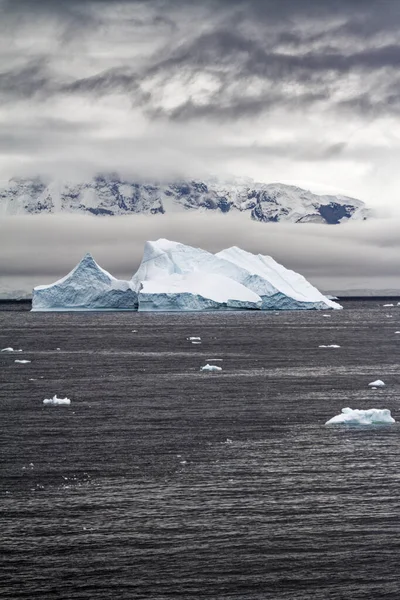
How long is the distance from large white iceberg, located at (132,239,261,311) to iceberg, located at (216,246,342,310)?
1538mm

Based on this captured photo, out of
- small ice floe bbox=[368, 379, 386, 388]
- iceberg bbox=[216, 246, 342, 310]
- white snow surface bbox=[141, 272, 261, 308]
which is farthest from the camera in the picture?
iceberg bbox=[216, 246, 342, 310]

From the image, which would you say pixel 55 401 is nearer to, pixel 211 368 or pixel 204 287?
pixel 211 368

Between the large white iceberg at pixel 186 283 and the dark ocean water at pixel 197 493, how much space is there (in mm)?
70082

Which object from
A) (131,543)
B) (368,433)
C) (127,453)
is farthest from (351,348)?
(131,543)

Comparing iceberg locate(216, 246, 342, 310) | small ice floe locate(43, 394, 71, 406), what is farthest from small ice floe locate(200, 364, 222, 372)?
iceberg locate(216, 246, 342, 310)

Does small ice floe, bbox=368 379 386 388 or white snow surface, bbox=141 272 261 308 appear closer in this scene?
small ice floe, bbox=368 379 386 388

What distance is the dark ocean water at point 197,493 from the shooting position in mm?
16516

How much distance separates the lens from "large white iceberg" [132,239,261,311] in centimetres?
11425

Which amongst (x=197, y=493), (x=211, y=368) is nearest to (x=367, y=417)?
(x=197, y=493)

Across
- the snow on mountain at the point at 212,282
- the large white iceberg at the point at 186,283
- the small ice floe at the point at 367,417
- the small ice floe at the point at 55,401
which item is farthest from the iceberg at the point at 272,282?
the small ice floe at the point at 367,417

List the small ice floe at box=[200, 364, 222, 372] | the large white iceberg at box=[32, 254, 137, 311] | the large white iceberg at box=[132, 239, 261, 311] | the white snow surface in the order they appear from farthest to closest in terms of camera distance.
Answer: the large white iceberg at box=[132, 239, 261, 311]
the white snow surface
the large white iceberg at box=[32, 254, 137, 311]
the small ice floe at box=[200, 364, 222, 372]

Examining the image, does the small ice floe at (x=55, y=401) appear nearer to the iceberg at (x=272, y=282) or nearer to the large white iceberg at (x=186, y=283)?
the large white iceberg at (x=186, y=283)

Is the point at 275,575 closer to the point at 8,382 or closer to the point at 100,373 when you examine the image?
the point at 8,382

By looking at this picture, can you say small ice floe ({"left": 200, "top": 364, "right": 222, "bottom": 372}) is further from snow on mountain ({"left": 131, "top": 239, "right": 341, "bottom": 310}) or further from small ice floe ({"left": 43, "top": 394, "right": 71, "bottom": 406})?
snow on mountain ({"left": 131, "top": 239, "right": 341, "bottom": 310})
